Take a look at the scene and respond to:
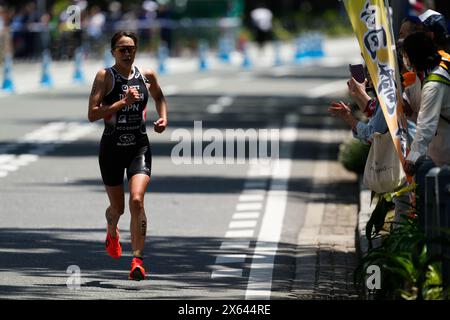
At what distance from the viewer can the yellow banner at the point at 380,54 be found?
10431 mm

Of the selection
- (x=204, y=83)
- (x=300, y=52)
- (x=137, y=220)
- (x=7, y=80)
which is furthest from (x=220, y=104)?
(x=300, y=52)

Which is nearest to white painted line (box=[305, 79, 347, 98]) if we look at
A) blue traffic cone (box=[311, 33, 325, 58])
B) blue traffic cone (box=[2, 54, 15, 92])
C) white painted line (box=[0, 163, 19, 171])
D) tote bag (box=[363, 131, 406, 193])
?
blue traffic cone (box=[2, 54, 15, 92])

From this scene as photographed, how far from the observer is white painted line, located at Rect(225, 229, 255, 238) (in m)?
14.3

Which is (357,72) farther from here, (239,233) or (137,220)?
(239,233)

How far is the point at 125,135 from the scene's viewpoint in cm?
1162

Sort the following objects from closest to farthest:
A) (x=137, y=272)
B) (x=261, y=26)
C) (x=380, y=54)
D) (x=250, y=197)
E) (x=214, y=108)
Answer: (x=380, y=54), (x=137, y=272), (x=250, y=197), (x=214, y=108), (x=261, y=26)

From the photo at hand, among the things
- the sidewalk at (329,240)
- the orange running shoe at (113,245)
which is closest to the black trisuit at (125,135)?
the orange running shoe at (113,245)

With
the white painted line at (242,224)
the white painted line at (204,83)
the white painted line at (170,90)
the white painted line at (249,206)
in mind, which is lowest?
the white painted line at (242,224)

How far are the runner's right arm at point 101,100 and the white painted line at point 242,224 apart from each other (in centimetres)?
365

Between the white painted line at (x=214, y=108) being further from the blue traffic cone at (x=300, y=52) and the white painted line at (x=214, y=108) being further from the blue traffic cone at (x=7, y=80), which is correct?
the blue traffic cone at (x=300, y=52)

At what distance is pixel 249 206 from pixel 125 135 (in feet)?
16.8

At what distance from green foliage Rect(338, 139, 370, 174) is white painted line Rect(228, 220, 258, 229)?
3.47 meters

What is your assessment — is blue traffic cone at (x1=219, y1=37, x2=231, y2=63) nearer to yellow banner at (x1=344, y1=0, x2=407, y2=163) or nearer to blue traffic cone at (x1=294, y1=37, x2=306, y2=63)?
blue traffic cone at (x1=294, y1=37, x2=306, y2=63)

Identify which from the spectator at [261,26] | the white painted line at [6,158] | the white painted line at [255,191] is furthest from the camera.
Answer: the spectator at [261,26]
